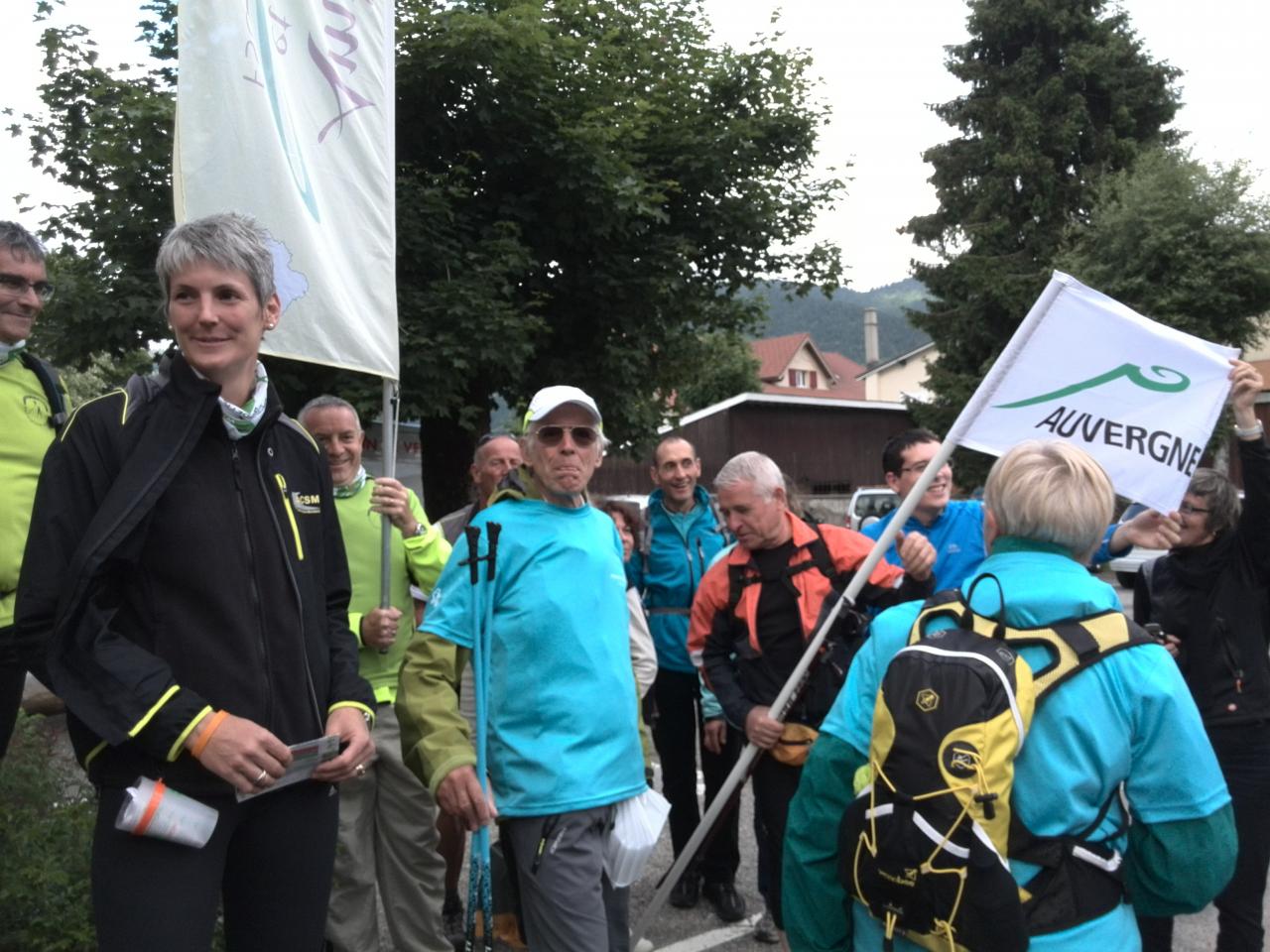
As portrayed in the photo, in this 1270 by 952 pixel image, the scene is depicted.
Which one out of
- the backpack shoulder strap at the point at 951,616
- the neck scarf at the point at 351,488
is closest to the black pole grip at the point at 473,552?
the backpack shoulder strap at the point at 951,616

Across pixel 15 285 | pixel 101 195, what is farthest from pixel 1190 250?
pixel 15 285

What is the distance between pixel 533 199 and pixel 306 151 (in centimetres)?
953

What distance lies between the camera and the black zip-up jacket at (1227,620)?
12.6 feet

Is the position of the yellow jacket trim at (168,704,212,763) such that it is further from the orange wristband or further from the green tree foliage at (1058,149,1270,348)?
the green tree foliage at (1058,149,1270,348)

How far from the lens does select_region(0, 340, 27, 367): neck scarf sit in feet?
10.1

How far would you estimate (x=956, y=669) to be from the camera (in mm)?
2014

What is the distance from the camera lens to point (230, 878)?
84.7 inches

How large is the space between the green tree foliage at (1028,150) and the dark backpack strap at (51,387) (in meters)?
28.4

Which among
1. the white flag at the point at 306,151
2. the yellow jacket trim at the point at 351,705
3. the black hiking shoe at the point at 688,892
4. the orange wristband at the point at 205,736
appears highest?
the white flag at the point at 306,151

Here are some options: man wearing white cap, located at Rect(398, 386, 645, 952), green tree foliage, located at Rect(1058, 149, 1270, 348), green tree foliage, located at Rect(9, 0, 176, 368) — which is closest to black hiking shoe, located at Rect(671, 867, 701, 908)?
man wearing white cap, located at Rect(398, 386, 645, 952)

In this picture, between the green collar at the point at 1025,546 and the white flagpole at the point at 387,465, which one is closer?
the green collar at the point at 1025,546

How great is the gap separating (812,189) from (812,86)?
1356 millimetres

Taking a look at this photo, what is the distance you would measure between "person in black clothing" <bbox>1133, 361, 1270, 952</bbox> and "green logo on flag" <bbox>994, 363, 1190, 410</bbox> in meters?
0.17

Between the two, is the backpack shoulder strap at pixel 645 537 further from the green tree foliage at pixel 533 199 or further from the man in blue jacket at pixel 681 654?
the green tree foliage at pixel 533 199
